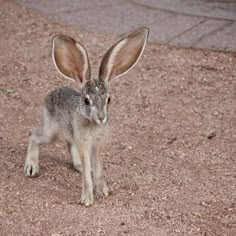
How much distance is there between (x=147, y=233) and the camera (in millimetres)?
4254

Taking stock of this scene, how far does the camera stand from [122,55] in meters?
4.66

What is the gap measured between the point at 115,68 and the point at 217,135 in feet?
4.61

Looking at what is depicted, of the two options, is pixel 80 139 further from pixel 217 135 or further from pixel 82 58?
pixel 217 135

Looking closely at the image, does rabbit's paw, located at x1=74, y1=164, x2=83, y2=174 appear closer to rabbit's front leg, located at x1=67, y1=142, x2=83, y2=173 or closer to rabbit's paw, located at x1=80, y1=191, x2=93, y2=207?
rabbit's front leg, located at x1=67, y1=142, x2=83, y2=173

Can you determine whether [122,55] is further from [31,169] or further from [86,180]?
[31,169]

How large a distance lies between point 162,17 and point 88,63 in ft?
12.9

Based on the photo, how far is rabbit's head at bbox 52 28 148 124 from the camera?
445 cm

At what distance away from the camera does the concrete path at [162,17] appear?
772 centimetres

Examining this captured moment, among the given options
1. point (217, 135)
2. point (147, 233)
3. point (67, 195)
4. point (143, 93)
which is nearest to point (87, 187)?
point (67, 195)

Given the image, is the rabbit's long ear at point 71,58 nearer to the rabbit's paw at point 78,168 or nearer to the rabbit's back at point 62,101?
the rabbit's back at point 62,101

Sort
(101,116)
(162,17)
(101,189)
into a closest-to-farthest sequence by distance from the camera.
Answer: (101,116) < (101,189) < (162,17)

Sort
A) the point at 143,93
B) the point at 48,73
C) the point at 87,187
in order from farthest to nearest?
1. the point at 48,73
2. the point at 143,93
3. the point at 87,187

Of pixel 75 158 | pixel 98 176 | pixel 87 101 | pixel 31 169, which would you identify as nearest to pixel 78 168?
pixel 75 158

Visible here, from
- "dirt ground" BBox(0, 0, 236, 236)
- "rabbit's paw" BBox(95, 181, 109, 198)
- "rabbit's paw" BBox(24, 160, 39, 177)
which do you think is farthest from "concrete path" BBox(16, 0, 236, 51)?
"rabbit's paw" BBox(95, 181, 109, 198)
